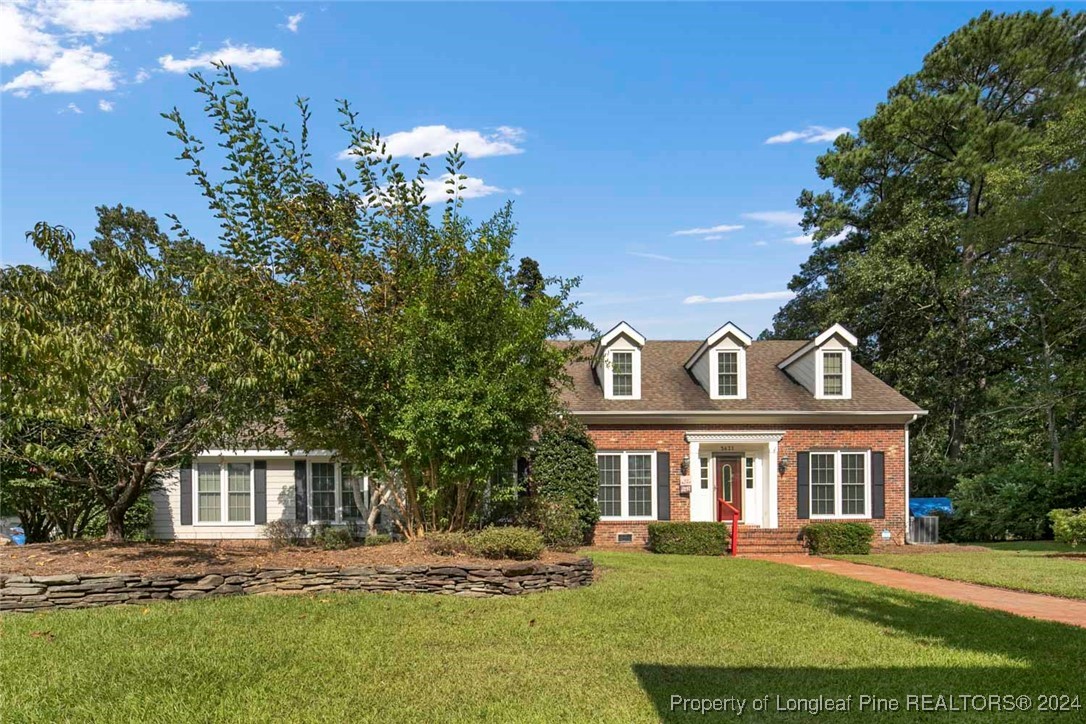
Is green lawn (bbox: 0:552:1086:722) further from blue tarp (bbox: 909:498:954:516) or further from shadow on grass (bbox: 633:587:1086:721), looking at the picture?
blue tarp (bbox: 909:498:954:516)

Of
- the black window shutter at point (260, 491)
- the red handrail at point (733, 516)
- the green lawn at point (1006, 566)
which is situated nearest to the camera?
the green lawn at point (1006, 566)

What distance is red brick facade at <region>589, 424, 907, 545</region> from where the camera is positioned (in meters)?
17.5

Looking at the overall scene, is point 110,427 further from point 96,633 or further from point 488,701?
point 488,701

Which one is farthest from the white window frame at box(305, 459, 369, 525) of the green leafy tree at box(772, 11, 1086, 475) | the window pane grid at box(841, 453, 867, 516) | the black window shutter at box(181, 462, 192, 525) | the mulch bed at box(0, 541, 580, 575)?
the green leafy tree at box(772, 11, 1086, 475)

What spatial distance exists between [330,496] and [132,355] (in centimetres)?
1030

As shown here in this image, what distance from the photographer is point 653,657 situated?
6.24 meters

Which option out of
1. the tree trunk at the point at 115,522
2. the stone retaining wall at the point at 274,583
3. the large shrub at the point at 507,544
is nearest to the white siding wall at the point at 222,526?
the tree trunk at the point at 115,522

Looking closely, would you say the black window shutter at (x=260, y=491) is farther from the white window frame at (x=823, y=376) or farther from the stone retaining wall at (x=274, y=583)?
the white window frame at (x=823, y=376)

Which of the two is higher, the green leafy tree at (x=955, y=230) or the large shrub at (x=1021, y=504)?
the green leafy tree at (x=955, y=230)

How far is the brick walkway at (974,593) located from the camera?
8.87m

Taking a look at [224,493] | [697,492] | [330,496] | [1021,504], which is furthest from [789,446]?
[224,493]

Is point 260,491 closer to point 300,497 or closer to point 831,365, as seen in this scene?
point 300,497

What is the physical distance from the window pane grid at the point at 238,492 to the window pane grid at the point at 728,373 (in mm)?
11731

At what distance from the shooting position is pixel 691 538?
15.3m
